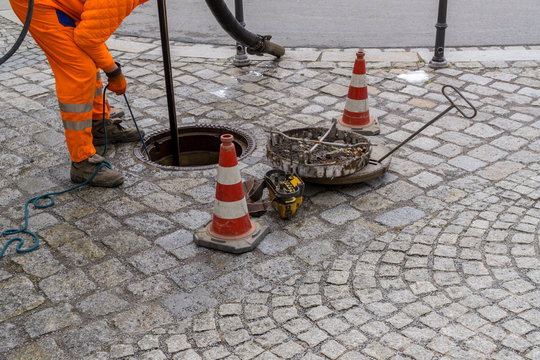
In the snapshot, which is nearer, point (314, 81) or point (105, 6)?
point (105, 6)

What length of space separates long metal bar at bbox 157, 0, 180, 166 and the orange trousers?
635 millimetres

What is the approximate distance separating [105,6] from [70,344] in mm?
2411

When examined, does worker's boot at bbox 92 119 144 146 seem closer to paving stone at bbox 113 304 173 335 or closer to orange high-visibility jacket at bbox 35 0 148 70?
orange high-visibility jacket at bbox 35 0 148 70

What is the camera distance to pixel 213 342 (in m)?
3.41

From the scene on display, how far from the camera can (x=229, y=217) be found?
4223 millimetres

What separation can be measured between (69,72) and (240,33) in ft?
8.24

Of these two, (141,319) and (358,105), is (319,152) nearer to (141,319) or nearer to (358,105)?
(358,105)

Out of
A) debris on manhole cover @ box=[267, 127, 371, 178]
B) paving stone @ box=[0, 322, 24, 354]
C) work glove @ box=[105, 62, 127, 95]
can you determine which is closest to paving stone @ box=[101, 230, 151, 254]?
paving stone @ box=[0, 322, 24, 354]

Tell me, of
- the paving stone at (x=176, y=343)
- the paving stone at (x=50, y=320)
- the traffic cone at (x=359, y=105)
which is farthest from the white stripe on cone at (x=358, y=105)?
the paving stone at (x=50, y=320)

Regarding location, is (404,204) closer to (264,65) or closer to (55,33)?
(55,33)

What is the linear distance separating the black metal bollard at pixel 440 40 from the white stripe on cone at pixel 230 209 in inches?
160

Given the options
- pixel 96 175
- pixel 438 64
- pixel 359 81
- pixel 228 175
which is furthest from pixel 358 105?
pixel 96 175

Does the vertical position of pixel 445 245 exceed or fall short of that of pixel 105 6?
it falls short

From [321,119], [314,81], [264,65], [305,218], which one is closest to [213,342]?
[305,218]
